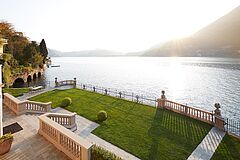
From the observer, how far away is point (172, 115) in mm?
15859

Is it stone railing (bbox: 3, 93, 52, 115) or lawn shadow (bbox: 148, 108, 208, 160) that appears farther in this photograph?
stone railing (bbox: 3, 93, 52, 115)

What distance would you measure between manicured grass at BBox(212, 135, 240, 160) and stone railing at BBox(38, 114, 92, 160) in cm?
724

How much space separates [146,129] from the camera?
13023mm

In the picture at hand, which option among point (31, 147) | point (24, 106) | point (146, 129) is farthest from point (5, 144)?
point (146, 129)

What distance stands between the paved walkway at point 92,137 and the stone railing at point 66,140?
9.53ft

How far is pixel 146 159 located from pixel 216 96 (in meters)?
30.8

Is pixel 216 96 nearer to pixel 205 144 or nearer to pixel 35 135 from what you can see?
pixel 205 144

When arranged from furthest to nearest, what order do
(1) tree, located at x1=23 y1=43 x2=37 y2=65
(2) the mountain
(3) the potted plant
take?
(2) the mountain → (1) tree, located at x1=23 y1=43 x2=37 y2=65 → (3) the potted plant

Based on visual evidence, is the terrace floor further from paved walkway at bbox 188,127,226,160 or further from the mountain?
the mountain

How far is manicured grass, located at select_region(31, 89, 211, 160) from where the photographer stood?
1046 centimetres

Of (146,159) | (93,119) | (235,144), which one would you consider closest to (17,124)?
(93,119)

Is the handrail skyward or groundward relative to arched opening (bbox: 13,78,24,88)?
skyward

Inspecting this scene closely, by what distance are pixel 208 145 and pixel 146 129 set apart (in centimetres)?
412

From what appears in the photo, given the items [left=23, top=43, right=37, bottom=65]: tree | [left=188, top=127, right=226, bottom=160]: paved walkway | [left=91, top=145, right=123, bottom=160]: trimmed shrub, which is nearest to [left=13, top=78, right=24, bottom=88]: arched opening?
[left=23, top=43, right=37, bottom=65]: tree
